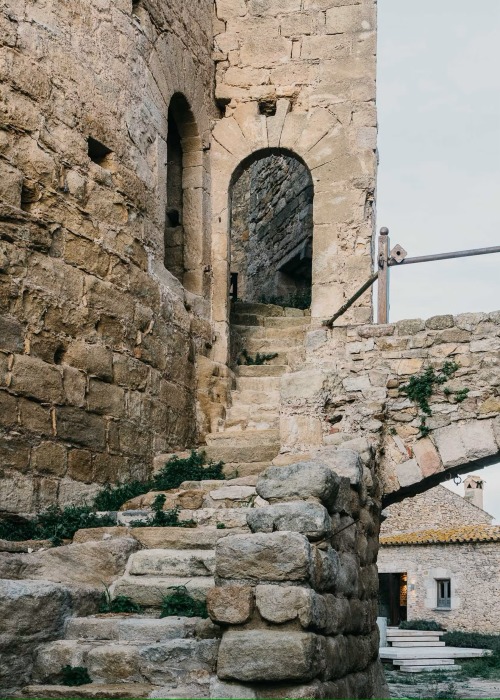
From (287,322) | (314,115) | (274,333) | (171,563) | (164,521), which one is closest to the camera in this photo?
(171,563)

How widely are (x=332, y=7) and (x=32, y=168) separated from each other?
4946 mm

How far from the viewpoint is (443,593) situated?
23.8m

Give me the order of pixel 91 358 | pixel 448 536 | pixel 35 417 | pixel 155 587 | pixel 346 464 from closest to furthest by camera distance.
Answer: pixel 155 587, pixel 346 464, pixel 35 417, pixel 91 358, pixel 448 536

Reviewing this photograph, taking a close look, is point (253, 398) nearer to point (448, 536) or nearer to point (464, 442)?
point (464, 442)

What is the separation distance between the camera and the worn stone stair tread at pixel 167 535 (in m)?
5.62

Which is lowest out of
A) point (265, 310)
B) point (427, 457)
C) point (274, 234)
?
point (427, 457)

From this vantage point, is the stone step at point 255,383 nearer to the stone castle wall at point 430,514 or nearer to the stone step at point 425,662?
the stone step at point 425,662

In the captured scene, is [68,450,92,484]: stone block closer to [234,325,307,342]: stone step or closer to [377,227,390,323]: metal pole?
[377,227,390,323]: metal pole

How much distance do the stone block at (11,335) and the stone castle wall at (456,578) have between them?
18282 millimetres

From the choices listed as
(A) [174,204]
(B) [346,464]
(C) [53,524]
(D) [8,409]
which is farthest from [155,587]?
(A) [174,204]

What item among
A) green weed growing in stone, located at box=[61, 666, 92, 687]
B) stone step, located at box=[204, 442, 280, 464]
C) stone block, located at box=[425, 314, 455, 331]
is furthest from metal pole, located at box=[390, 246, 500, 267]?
green weed growing in stone, located at box=[61, 666, 92, 687]

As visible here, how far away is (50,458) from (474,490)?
2555 centimetres

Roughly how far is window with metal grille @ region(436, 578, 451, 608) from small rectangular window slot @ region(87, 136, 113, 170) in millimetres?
18255

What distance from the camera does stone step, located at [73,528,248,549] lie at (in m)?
5.62
